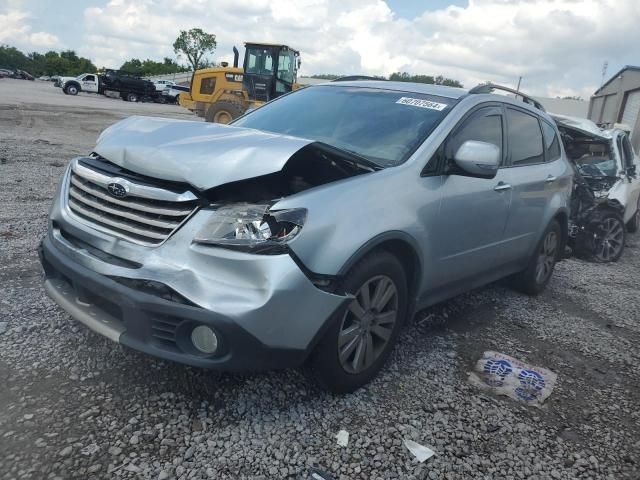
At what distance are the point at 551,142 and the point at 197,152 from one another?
3.82 metres

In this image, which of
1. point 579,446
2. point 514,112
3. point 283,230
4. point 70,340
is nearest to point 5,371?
point 70,340

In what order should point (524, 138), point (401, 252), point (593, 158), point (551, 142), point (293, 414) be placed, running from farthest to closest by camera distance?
point (593, 158), point (551, 142), point (524, 138), point (401, 252), point (293, 414)

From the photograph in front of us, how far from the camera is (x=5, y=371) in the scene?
9.57 feet

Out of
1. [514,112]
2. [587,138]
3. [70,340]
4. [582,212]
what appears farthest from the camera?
[587,138]

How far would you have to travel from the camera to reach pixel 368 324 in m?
3.00

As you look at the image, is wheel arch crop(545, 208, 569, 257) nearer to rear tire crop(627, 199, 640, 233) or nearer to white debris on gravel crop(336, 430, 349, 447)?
white debris on gravel crop(336, 430, 349, 447)

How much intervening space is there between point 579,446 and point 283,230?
6.49 ft

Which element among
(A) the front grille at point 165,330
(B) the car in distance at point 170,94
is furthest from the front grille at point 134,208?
(B) the car in distance at point 170,94

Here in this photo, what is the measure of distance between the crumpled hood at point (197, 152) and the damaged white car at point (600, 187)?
19.1 ft

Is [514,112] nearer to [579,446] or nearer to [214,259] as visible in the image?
[579,446]

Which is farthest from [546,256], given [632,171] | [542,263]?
[632,171]

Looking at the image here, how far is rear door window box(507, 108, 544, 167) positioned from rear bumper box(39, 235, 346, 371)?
256 centimetres

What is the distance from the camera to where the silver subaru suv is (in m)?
2.44

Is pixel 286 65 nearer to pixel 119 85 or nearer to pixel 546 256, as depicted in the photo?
pixel 546 256
